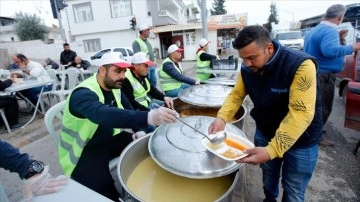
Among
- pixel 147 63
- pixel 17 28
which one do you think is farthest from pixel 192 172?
pixel 17 28

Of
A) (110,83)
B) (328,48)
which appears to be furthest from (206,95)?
(328,48)

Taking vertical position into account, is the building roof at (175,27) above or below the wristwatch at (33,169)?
above

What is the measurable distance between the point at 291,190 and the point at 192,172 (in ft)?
3.18

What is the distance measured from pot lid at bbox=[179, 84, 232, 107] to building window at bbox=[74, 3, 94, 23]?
20477mm

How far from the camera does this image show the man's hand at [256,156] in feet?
4.12

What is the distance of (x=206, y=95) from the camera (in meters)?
2.68

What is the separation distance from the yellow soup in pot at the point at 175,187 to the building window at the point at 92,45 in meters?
21.5

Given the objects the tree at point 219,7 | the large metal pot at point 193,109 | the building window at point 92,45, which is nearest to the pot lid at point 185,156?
the large metal pot at point 193,109

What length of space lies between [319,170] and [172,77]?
2.46 m

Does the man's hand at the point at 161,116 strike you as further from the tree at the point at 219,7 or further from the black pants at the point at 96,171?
the tree at the point at 219,7

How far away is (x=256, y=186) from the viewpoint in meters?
2.64

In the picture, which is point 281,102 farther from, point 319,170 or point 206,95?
point 319,170

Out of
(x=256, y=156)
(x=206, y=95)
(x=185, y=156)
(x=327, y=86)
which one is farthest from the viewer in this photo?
(x=327, y=86)

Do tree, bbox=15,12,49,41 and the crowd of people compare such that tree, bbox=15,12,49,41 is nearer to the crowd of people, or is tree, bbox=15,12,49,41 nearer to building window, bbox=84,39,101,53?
building window, bbox=84,39,101,53
